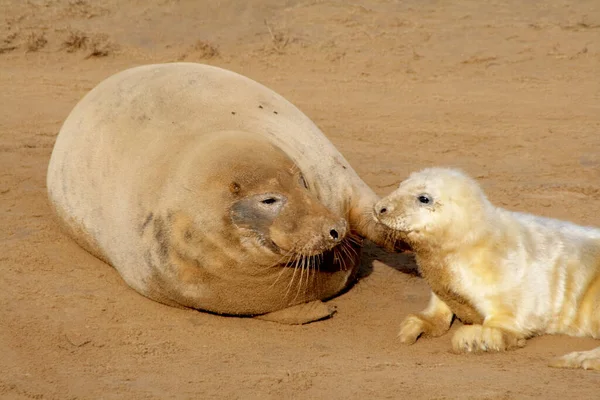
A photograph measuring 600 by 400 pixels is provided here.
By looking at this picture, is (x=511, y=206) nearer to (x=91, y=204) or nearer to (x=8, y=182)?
(x=91, y=204)

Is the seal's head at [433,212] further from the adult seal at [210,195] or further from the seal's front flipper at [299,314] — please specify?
the seal's front flipper at [299,314]

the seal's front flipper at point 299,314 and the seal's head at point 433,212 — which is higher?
the seal's head at point 433,212

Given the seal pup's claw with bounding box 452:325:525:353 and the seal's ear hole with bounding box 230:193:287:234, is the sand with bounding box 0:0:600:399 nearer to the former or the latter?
the seal pup's claw with bounding box 452:325:525:353

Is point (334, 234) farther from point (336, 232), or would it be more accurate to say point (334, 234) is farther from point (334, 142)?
point (334, 142)

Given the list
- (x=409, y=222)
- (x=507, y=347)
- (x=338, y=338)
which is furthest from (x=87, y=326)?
(x=507, y=347)

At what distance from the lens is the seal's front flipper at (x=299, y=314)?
17.2ft

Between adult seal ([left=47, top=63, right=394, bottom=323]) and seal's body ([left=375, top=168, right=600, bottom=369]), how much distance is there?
40 cm

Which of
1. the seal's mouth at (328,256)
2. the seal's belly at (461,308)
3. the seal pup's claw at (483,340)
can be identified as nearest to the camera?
the seal pup's claw at (483,340)

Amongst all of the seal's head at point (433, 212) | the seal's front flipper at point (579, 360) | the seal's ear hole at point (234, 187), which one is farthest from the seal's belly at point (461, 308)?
the seal's ear hole at point (234, 187)

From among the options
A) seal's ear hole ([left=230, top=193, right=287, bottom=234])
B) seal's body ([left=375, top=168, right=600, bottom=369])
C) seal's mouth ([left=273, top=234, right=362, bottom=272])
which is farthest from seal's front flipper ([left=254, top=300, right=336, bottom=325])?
seal's ear hole ([left=230, top=193, right=287, bottom=234])

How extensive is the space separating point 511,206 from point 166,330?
2916 mm

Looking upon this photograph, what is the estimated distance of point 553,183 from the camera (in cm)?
746

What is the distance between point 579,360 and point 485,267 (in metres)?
0.68

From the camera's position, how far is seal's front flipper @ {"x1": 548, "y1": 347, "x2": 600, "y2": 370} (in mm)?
4418
